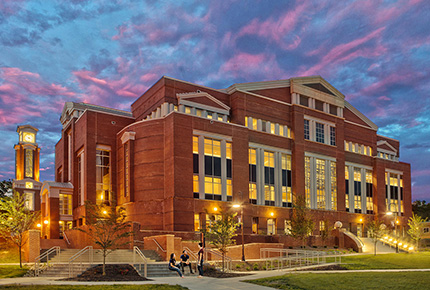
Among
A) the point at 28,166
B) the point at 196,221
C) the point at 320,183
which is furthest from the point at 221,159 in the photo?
the point at 28,166

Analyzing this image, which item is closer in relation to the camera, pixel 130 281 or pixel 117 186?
pixel 130 281

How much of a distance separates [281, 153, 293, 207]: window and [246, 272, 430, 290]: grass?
3390 centimetres

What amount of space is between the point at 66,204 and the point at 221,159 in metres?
22.9

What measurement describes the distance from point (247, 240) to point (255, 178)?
10902 mm

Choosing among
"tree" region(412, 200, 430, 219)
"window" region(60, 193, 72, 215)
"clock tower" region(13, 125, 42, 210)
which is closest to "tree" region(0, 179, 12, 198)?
"clock tower" region(13, 125, 42, 210)

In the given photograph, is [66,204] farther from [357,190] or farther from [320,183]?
[357,190]

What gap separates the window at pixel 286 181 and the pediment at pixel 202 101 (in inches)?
431

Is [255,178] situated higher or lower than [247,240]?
higher

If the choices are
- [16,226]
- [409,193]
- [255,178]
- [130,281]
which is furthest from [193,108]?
[409,193]

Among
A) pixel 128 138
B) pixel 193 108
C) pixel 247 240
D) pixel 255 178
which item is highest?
pixel 193 108

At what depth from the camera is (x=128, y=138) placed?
4997cm

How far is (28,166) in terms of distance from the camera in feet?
261

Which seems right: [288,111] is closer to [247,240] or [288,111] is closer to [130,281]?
[247,240]

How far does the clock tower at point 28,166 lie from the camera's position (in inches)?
3012
